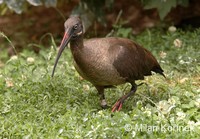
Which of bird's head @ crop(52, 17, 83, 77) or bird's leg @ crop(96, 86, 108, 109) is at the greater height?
bird's head @ crop(52, 17, 83, 77)

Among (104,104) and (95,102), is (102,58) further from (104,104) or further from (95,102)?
(95,102)

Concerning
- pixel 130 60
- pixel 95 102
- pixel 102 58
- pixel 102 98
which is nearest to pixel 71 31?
pixel 102 58

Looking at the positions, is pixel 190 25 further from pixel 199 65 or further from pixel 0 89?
pixel 0 89

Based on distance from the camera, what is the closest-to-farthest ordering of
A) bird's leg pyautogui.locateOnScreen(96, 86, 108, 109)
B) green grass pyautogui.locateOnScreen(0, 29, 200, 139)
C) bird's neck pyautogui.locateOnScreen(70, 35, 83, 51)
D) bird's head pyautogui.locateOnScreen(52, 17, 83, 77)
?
1. green grass pyautogui.locateOnScreen(0, 29, 200, 139)
2. bird's head pyautogui.locateOnScreen(52, 17, 83, 77)
3. bird's neck pyautogui.locateOnScreen(70, 35, 83, 51)
4. bird's leg pyautogui.locateOnScreen(96, 86, 108, 109)

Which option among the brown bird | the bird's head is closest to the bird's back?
the brown bird

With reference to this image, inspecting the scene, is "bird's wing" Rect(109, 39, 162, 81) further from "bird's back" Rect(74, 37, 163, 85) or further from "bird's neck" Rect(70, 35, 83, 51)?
"bird's neck" Rect(70, 35, 83, 51)

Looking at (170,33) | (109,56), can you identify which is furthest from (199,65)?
(109,56)

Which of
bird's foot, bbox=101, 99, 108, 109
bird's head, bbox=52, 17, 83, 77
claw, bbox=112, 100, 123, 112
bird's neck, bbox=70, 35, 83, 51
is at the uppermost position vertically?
bird's head, bbox=52, 17, 83, 77

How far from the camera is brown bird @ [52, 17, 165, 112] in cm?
552

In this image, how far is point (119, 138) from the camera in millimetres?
4645

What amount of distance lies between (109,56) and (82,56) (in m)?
0.27

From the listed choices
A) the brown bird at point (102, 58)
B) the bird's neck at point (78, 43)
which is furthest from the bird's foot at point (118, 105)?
the bird's neck at point (78, 43)

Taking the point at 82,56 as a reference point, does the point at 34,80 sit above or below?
below

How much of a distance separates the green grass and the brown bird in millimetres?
304
